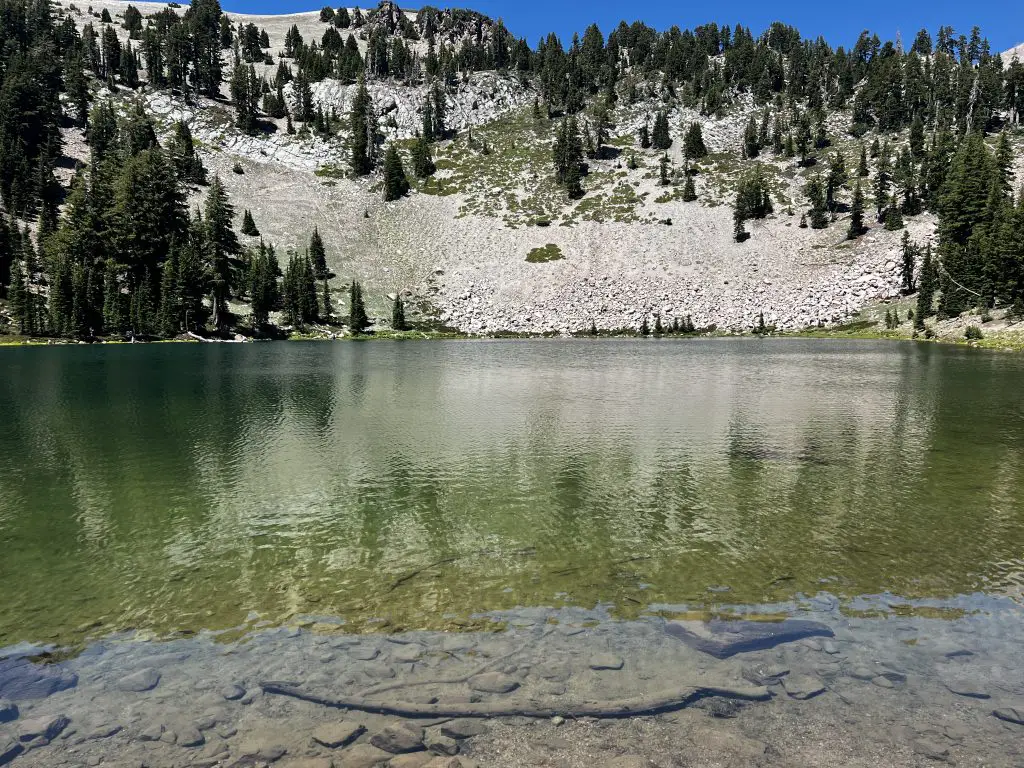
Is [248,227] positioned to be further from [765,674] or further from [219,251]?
[765,674]

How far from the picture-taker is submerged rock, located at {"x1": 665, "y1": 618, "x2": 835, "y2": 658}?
353 inches

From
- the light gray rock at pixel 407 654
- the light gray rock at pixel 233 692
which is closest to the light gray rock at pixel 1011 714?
the light gray rock at pixel 407 654

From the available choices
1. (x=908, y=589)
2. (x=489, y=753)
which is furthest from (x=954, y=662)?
(x=489, y=753)

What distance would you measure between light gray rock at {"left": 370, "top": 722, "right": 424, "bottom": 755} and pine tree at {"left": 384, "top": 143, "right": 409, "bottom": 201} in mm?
183968

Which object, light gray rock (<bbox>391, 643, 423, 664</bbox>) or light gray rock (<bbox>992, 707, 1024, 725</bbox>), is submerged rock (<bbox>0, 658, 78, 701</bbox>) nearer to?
light gray rock (<bbox>391, 643, 423, 664</bbox>)

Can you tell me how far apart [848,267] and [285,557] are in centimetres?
15183

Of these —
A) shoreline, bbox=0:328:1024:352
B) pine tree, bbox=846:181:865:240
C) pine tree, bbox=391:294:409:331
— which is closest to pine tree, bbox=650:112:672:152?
pine tree, bbox=846:181:865:240

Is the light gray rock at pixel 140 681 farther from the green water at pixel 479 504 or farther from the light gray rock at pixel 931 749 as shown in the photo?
the light gray rock at pixel 931 749

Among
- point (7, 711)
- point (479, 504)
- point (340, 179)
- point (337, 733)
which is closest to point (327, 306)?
point (340, 179)

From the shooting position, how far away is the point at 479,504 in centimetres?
1681

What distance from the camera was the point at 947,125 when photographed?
7062 inches

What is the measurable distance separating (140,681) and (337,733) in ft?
10.7

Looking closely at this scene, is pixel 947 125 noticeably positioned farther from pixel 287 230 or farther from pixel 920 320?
pixel 287 230

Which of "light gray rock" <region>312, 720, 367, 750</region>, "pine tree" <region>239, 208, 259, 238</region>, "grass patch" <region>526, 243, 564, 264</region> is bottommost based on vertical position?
"light gray rock" <region>312, 720, 367, 750</region>
